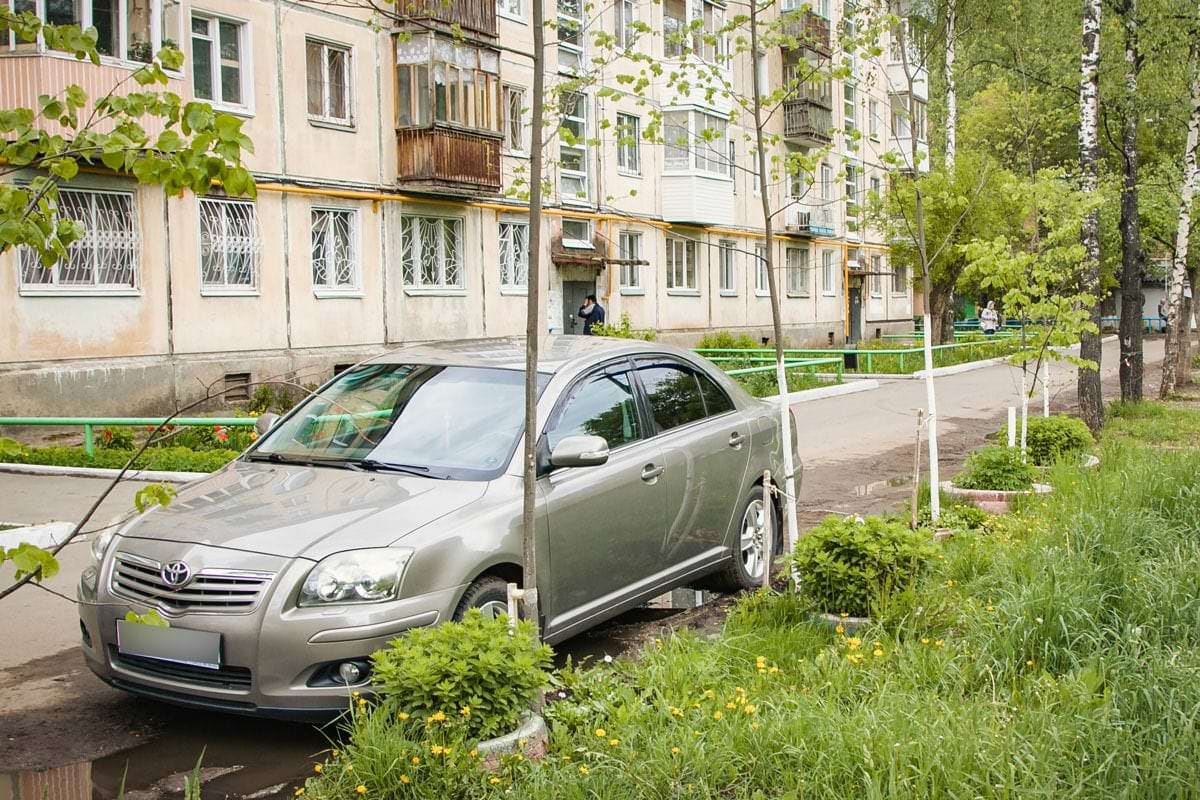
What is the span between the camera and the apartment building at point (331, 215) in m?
18.4

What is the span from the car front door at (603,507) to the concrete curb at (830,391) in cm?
1480

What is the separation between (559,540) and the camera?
586 centimetres

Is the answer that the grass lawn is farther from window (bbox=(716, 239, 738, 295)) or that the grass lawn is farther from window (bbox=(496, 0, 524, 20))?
window (bbox=(716, 239, 738, 295))

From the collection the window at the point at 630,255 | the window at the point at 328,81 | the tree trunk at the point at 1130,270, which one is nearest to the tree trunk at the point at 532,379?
the tree trunk at the point at 1130,270

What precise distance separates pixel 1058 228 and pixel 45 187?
11918mm

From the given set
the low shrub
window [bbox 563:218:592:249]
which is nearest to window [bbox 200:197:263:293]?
window [bbox 563:218:592:249]

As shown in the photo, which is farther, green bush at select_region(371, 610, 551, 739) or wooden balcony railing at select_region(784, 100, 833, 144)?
wooden balcony railing at select_region(784, 100, 833, 144)

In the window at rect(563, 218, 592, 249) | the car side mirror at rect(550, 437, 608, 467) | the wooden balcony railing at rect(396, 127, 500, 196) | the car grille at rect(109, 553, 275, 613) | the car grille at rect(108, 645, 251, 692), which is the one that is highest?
the wooden balcony railing at rect(396, 127, 500, 196)

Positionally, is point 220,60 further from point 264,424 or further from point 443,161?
point 264,424

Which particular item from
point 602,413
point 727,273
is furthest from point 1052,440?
point 727,273

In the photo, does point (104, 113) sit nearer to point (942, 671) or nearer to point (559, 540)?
point (559, 540)

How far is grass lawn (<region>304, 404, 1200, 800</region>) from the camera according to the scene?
12.4ft

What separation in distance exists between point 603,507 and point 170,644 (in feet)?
7.08

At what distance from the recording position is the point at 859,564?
6062mm
